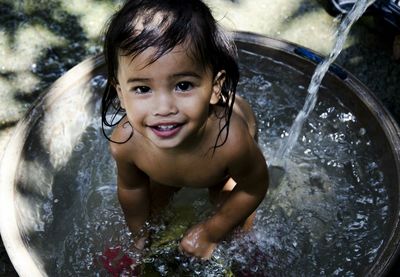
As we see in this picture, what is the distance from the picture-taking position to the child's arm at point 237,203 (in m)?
1.43

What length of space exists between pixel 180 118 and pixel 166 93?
70mm

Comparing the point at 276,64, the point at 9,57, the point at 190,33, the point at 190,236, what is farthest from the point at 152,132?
the point at 9,57

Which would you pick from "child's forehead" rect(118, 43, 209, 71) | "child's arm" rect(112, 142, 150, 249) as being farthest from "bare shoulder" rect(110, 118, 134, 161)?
"child's forehead" rect(118, 43, 209, 71)

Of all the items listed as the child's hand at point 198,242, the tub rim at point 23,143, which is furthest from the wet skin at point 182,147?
the tub rim at point 23,143

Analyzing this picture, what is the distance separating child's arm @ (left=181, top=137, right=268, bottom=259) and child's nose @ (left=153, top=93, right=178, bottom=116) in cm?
29

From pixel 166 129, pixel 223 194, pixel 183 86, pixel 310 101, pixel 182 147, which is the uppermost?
pixel 183 86

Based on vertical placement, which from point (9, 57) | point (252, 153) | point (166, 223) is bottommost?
point (9, 57)

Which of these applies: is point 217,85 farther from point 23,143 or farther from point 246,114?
point 23,143

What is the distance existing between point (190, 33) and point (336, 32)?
4.38ft

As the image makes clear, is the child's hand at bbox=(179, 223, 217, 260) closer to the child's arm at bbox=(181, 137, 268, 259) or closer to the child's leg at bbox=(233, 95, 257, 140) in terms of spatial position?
the child's arm at bbox=(181, 137, 268, 259)

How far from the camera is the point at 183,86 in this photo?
1166 millimetres

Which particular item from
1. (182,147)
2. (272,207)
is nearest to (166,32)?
(182,147)

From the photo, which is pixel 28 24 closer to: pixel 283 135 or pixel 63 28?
pixel 63 28

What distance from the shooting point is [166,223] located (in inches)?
68.3
